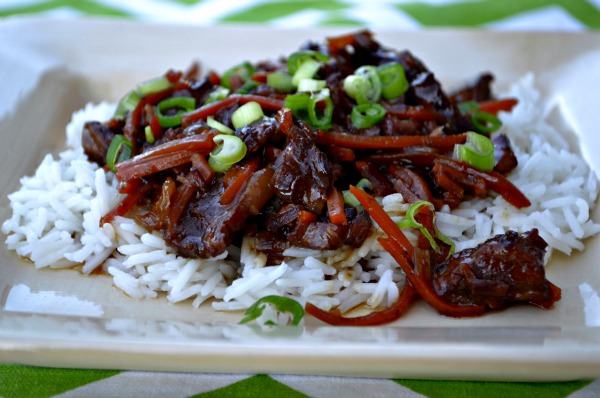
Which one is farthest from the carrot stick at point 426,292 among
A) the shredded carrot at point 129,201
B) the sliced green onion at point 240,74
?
the sliced green onion at point 240,74

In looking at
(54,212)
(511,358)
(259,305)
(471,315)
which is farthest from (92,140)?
(511,358)

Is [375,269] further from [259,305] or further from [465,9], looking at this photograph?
[465,9]

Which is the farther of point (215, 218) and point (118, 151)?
point (118, 151)

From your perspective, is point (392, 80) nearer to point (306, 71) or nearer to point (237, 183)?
point (306, 71)

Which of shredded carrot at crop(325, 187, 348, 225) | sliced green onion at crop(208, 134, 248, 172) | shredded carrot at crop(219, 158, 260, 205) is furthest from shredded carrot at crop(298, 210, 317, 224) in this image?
sliced green onion at crop(208, 134, 248, 172)

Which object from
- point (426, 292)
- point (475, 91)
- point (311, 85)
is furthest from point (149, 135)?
point (475, 91)

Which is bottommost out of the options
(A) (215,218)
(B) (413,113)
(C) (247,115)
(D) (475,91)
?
(D) (475,91)

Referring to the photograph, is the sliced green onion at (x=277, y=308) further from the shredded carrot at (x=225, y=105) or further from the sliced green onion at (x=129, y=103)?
the sliced green onion at (x=129, y=103)

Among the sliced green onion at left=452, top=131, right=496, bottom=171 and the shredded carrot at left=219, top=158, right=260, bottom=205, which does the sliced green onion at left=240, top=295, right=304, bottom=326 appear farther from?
the sliced green onion at left=452, top=131, right=496, bottom=171
